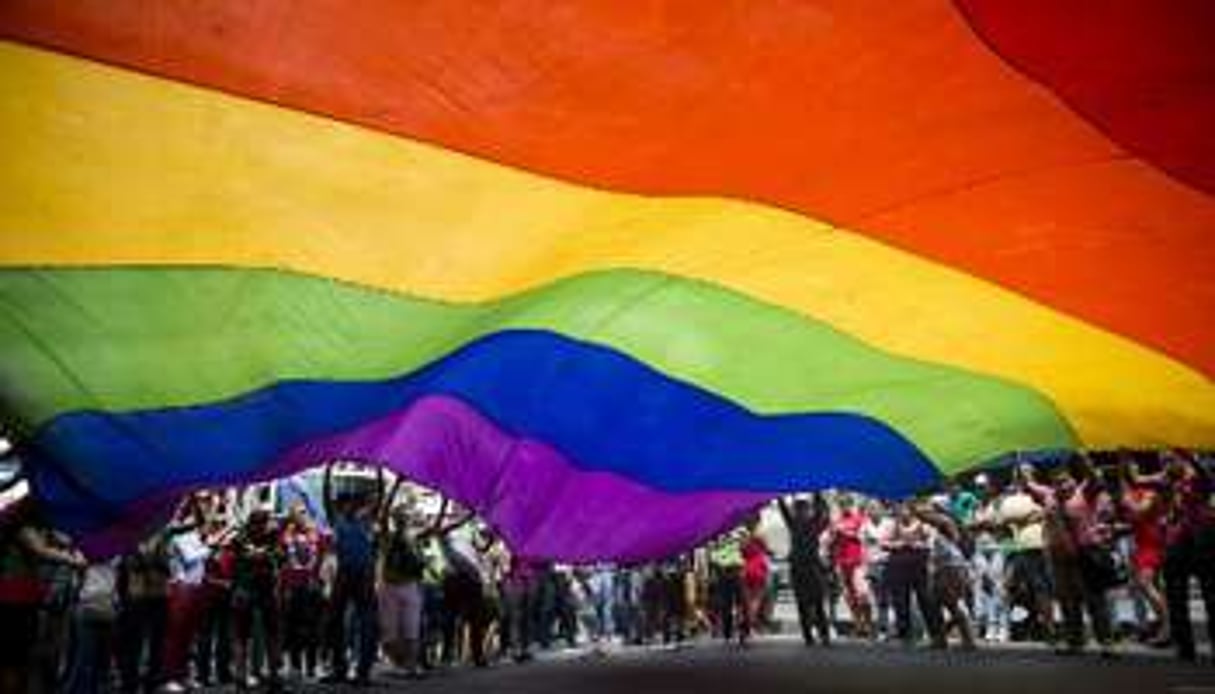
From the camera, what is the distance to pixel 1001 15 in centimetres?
349

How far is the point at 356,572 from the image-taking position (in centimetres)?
1099

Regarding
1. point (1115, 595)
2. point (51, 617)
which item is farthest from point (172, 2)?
point (1115, 595)

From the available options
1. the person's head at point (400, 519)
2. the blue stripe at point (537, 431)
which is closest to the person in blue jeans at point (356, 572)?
the person's head at point (400, 519)

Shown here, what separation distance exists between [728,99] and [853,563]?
472 inches

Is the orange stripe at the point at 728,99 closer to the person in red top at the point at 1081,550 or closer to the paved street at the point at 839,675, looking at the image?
the paved street at the point at 839,675

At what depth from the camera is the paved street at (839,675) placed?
379 inches

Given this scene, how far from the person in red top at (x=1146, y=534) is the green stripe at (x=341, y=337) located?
603 centimetres

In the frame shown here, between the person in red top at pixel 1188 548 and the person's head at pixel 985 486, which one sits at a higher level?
the person's head at pixel 985 486

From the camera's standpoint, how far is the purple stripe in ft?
19.2

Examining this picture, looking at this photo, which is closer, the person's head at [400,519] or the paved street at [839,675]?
the paved street at [839,675]

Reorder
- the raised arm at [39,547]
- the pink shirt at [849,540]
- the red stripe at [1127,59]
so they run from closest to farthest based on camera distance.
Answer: the red stripe at [1127,59] < the raised arm at [39,547] < the pink shirt at [849,540]

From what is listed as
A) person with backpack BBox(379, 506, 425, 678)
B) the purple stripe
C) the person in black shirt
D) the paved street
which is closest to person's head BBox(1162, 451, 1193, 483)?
the paved street

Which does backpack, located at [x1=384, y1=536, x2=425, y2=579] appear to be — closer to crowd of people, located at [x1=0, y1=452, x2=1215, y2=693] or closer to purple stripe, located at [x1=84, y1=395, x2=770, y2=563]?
crowd of people, located at [x1=0, y1=452, x2=1215, y2=693]

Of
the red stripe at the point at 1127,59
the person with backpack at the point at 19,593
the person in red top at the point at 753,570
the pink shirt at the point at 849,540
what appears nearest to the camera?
the red stripe at the point at 1127,59
